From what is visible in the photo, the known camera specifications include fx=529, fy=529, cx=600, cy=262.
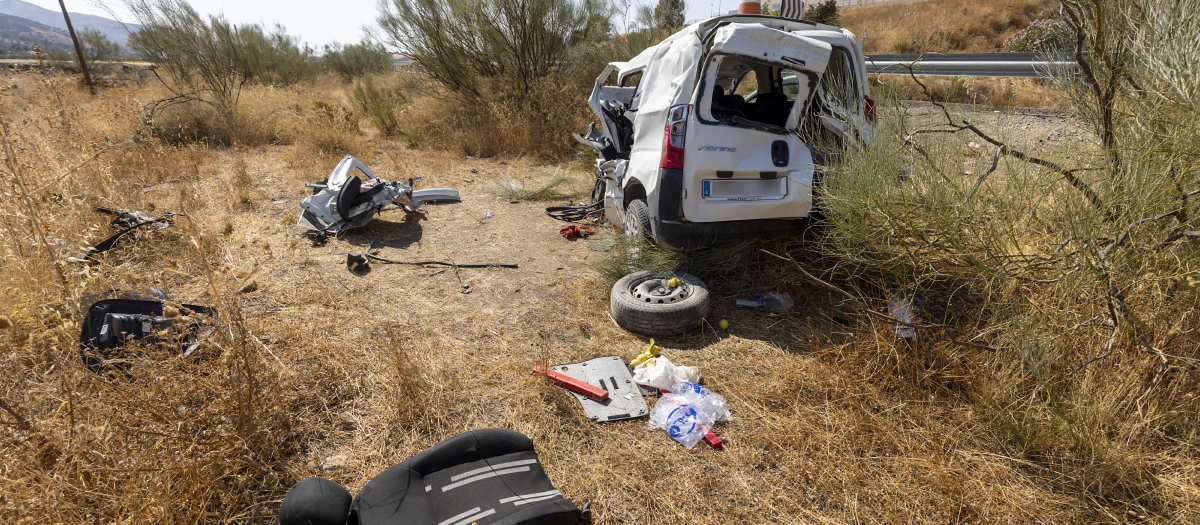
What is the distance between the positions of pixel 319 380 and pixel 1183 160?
4.16 m

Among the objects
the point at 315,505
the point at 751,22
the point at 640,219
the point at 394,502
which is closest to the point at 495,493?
the point at 394,502

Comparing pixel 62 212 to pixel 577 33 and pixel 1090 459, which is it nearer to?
pixel 1090 459

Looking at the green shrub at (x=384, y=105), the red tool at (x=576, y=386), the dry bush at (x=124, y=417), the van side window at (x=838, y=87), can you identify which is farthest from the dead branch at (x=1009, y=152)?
the green shrub at (x=384, y=105)

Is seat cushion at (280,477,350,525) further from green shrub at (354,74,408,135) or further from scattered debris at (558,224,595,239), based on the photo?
green shrub at (354,74,408,135)

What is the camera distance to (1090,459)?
2152 millimetres

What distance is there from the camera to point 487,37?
10.8 meters

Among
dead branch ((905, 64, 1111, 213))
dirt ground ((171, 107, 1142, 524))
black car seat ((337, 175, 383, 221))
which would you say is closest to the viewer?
dirt ground ((171, 107, 1142, 524))

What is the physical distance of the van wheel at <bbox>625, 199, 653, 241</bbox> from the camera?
Result: 409cm

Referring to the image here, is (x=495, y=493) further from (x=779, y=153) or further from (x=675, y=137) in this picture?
(x=779, y=153)

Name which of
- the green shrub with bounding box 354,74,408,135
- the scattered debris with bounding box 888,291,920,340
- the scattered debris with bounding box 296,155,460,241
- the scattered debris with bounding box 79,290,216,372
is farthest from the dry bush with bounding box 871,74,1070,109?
the green shrub with bounding box 354,74,408,135

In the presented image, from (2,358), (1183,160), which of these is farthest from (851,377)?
(2,358)

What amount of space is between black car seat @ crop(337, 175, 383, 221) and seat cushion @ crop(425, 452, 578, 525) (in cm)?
414

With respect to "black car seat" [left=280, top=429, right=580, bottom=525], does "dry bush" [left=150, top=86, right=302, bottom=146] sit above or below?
above

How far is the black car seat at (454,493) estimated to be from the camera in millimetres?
1903
